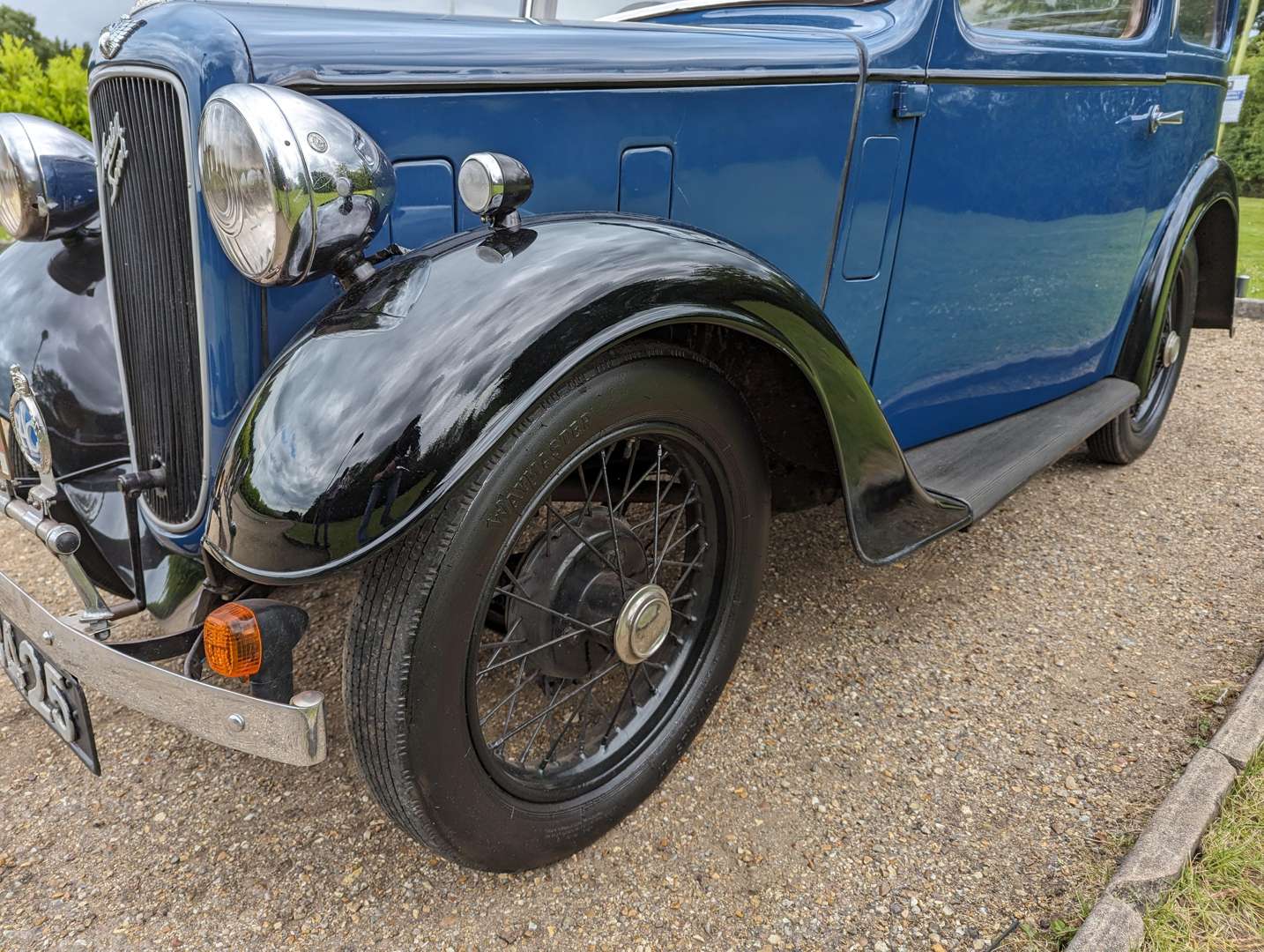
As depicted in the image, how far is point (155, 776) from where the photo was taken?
1870 mm

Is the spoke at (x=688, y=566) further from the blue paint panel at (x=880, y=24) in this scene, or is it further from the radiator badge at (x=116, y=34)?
the radiator badge at (x=116, y=34)

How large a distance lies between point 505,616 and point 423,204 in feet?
2.31

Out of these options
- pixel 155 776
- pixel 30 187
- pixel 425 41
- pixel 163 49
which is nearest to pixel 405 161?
pixel 425 41

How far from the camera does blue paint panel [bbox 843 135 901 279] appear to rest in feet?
6.59

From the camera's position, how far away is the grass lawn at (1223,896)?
58.5 inches

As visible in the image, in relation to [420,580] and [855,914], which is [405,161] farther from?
[855,914]

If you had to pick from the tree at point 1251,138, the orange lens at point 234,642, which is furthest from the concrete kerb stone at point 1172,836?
the tree at point 1251,138

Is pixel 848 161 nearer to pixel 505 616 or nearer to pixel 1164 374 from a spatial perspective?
pixel 505 616

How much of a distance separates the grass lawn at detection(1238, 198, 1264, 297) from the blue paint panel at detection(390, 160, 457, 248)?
5.20 m

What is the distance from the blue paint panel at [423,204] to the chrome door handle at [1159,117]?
2.41 metres

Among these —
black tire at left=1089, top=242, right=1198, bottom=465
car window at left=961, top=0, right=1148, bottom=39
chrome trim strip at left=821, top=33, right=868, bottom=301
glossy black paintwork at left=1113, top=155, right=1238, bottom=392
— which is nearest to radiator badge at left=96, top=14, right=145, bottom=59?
chrome trim strip at left=821, top=33, right=868, bottom=301

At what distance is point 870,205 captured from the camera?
2062 millimetres

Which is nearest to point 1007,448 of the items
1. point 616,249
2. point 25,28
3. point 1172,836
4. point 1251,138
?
point 1172,836

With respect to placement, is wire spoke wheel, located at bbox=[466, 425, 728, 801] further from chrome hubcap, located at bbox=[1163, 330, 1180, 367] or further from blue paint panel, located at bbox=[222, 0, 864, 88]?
chrome hubcap, located at bbox=[1163, 330, 1180, 367]
